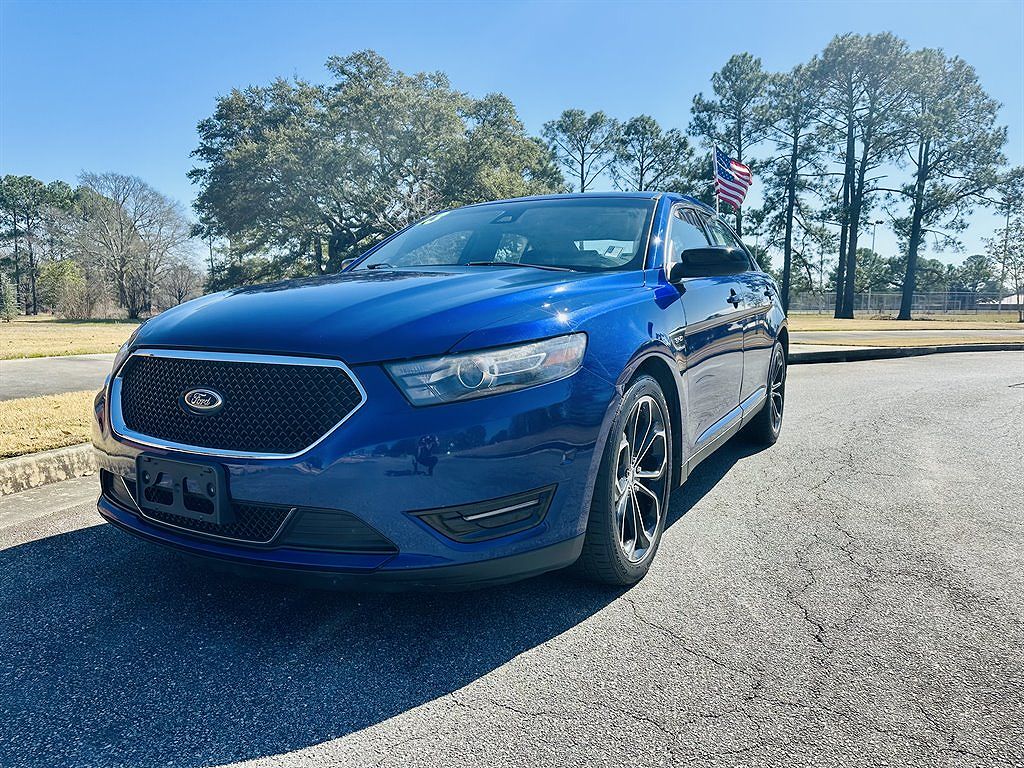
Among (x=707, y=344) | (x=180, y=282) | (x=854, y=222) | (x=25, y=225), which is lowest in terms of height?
(x=707, y=344)

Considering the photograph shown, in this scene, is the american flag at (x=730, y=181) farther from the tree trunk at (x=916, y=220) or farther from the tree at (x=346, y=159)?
the tree trunk at (x=916, y=220)

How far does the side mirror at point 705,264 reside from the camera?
3166 millimetres

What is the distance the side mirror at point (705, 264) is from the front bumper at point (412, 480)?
1278 mm

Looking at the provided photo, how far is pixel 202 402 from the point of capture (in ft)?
7.33

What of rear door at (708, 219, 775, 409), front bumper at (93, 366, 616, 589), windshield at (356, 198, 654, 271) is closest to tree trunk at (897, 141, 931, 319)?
rear door at (708, 219, 775, 409)

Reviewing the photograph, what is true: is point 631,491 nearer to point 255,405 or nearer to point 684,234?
point 255,405

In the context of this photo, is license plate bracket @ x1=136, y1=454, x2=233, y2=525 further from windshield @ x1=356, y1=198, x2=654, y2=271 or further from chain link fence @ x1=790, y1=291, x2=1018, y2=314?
chain link fence @ x1=790, y1=291, x2=1018, y2=314

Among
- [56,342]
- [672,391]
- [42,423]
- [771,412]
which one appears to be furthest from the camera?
[56,342]

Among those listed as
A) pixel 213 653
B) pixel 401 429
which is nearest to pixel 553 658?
pixel 401 429

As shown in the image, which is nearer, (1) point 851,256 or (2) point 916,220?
(1) point 851,256

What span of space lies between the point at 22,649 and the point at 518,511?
1.71 m

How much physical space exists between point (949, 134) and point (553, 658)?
Answer: 48478mm

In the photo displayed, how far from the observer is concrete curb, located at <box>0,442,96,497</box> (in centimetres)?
399

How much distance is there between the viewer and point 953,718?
191 cm
